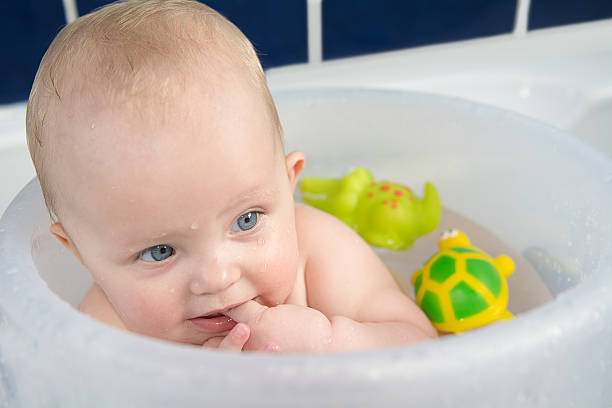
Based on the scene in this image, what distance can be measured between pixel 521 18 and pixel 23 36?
3.23 feet

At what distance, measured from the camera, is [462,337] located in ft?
1.82

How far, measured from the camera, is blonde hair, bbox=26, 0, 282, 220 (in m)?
0.66

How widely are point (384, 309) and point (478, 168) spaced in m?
0.36

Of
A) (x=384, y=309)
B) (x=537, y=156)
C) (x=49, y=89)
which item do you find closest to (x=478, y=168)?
(x=537, y=156)

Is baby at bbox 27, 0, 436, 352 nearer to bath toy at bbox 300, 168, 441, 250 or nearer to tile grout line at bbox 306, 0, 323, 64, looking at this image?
bath toy at bbox 300, 168, 441, 250

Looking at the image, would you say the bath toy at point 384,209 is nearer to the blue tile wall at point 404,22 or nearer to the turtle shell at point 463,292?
the turtle shell at point 463,292

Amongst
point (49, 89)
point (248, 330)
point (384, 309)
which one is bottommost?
point (384, 309)

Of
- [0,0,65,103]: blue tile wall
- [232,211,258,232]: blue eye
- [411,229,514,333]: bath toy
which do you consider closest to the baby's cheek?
[232,211,258,232]: blue eye

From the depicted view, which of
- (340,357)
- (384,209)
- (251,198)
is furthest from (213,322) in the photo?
(384,209)

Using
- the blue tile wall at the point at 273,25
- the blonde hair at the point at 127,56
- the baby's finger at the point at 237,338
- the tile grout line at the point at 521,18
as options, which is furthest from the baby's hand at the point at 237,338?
the tile grout line at the point at 521,18

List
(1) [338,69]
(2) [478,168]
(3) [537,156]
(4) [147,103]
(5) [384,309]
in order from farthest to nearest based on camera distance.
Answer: (1) [338,69] → (2) [478,168] → (3) [537,156] → (5) [384,309] → (4) [147,103]

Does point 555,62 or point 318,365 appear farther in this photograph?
point 555,62

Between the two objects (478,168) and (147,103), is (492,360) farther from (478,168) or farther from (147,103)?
(478,168)

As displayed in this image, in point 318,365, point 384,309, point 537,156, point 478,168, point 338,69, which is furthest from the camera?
point 338,69
